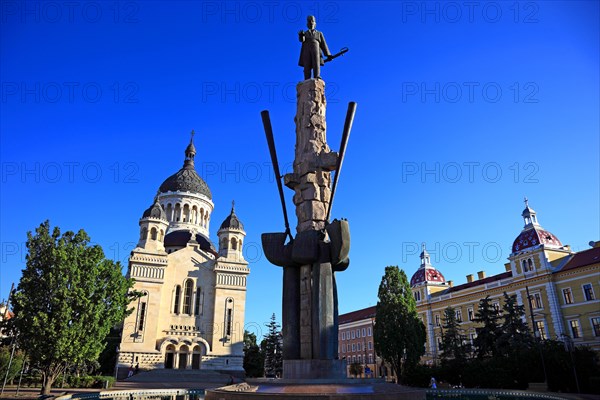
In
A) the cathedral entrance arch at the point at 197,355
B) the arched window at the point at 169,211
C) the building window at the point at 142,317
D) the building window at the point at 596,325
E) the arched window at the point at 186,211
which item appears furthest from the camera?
the arched window at the point at 186,211

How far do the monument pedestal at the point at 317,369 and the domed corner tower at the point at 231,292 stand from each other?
112 feet

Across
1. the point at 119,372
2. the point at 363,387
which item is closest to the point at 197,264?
the point at 119,372

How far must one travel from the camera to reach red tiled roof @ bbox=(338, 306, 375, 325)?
68.3m

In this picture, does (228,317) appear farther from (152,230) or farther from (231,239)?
(152,230)

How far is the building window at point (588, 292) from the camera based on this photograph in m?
37.6

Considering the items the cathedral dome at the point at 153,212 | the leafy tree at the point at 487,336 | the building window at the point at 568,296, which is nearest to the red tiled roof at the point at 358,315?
the leafy tree at the point at 487,336

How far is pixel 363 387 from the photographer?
8.48m

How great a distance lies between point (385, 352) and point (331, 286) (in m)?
24.5

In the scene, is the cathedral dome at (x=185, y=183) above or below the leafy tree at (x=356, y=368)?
above

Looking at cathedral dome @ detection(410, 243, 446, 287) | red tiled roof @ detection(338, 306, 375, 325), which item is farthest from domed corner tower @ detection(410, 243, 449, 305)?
red tiled roof @ detection(338, 306, 375, 325)

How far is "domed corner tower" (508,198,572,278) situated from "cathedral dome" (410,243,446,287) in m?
14.3

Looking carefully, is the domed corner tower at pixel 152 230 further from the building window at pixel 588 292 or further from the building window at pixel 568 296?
the building window at pixel 588 292

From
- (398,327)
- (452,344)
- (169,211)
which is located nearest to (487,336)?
(452,344)

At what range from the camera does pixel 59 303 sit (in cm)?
2108
